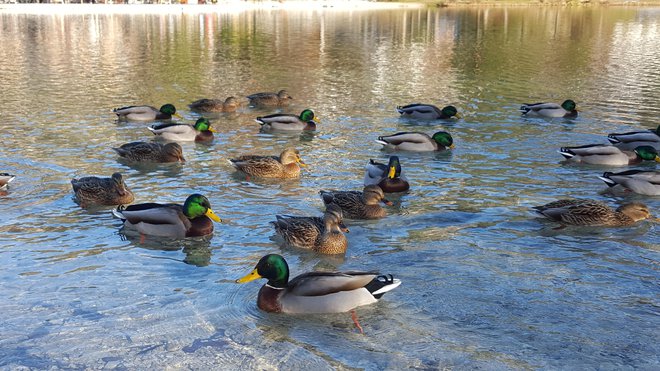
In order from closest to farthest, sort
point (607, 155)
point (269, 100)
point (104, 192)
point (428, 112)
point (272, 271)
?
point (272, 271)
point (104, 192)
point (607, 155)
point (428, 112)
point (269, 100)

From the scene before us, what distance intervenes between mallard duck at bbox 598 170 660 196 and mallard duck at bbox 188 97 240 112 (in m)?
11.6

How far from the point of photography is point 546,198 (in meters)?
12.7

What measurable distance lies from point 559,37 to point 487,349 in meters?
50.9

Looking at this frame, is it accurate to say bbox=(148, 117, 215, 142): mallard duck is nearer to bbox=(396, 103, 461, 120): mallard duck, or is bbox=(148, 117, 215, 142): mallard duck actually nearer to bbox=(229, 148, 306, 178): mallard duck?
bbox=(229, 148, 306, 178): mallard duck

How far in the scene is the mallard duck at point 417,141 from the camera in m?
16.5

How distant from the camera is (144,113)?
776 inches

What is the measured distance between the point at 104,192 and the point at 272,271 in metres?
4.89

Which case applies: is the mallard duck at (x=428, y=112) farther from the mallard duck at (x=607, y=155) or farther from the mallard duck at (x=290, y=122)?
the mallard duck at (x=607, y=155)

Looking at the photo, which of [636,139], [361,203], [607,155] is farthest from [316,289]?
[636,139]

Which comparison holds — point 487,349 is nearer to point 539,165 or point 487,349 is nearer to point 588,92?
point 539,165

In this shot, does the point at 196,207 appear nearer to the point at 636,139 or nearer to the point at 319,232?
the point at 319,232

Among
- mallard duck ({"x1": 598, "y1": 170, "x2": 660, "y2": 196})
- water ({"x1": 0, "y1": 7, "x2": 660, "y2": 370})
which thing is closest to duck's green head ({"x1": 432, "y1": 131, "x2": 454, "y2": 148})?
water ({"x1": 0, "y1": 7, "x2": 660, "y2": 370})

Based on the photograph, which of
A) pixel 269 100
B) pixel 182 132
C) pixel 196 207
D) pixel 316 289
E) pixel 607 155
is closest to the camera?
pixel 316 289

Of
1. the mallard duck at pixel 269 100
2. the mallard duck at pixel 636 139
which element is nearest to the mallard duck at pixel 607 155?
the mallard duck at pixel 636 139
